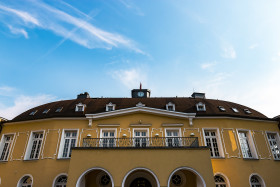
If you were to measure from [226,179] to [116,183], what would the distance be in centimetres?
868

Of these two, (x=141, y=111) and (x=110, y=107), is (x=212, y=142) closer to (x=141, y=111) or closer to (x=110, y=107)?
(x=141, y=111)

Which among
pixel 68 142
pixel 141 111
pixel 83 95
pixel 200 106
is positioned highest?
pixel 83 95

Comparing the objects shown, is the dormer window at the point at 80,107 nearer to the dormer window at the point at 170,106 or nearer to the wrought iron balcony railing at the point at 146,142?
the wrought iron balcony railing at the point at 146,142

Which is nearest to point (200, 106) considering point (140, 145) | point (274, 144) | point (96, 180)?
point (140, 145)

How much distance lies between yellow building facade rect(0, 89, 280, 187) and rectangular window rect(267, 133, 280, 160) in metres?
0.08

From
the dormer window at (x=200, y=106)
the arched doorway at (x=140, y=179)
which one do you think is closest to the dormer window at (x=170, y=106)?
the dormer window at (x=200, y=106)

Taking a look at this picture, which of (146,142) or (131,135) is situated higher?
(131,135)

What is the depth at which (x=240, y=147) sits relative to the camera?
53.1 ft

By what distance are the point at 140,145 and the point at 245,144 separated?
935 centimetres

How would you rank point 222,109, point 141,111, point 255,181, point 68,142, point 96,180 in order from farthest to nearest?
point 222,109
point 141,111
point 68,142
point 255,181
point 96,180

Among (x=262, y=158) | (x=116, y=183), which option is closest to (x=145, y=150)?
(x=116, y=183)

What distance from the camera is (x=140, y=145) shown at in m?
15.6

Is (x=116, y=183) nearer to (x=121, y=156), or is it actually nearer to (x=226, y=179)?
(x=121, y=156)

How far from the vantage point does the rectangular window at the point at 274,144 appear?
55.5ft
